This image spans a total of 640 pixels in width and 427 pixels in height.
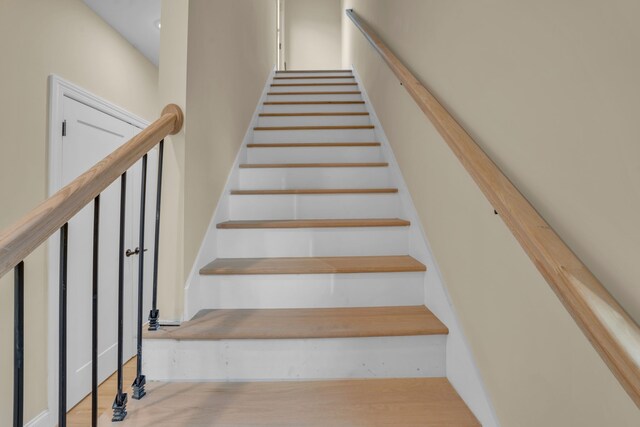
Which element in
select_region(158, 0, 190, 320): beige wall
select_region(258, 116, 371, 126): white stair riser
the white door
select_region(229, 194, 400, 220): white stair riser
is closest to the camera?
select_region(158, 0, 190, 320): beige wall

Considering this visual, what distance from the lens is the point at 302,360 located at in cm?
117

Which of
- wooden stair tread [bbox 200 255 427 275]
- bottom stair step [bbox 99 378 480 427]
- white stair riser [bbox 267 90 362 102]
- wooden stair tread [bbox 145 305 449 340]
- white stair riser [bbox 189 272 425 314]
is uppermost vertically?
white stair riser [bbox 267 90 362 102]

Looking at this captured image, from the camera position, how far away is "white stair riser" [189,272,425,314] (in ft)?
4.59

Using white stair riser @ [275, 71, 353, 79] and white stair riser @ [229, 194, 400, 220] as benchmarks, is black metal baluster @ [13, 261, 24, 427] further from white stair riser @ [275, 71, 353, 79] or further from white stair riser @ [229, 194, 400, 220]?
white stair riser @ [275, 71, 353, 79]

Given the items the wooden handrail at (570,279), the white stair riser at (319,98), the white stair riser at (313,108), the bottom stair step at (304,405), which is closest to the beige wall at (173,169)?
the bottom stair step at (304,405)

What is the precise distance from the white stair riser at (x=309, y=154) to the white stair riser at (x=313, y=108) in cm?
79

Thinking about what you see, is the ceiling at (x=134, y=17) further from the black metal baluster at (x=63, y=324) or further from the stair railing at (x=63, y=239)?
the black metal baluster at (x=63, y=324)

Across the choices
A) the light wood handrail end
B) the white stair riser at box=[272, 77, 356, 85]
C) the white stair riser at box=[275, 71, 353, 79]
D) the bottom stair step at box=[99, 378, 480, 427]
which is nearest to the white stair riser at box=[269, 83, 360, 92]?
the white stair riser at box=[272, 77, 356, 85]

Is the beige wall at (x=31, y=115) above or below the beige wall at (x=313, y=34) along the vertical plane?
below

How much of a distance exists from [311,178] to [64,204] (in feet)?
4.75

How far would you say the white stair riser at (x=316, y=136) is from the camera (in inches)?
98.7

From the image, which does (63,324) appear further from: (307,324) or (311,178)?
(311,178)

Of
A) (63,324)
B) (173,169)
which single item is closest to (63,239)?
(63,324)

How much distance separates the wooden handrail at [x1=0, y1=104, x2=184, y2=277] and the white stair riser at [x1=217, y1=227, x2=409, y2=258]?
0.65 metres
